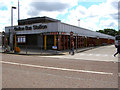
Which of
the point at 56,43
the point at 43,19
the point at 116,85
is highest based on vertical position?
the point at 43,19

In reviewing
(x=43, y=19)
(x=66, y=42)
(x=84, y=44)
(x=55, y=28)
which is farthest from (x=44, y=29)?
(x=84, y=44)

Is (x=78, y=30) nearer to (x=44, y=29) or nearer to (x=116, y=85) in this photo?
(x=44, y=29)

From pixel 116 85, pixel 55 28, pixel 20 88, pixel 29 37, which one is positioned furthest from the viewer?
pixel 29 37

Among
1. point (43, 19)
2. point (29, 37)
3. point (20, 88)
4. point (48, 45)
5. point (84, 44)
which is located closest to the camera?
point (20, 88)

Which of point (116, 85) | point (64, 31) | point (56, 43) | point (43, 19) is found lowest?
point (116, 85)

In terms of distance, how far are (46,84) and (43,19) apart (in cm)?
2532

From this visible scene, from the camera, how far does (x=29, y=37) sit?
90.6 ft

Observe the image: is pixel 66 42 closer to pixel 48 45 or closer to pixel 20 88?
pixel 48 45

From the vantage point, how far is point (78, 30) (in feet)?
93.1

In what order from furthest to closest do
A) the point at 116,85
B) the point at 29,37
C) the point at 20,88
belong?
1. the point at 29,37
2. the point at 116,85
3. the point at 20,88

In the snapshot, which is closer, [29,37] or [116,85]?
[116,85]

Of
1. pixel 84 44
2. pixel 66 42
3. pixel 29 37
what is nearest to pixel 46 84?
pixel 66 42

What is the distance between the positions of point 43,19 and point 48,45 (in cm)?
833

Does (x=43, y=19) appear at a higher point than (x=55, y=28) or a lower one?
higher
